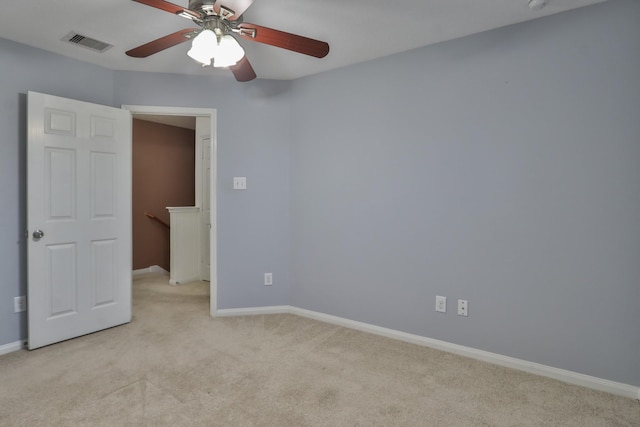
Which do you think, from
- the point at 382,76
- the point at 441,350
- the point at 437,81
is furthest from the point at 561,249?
the point at 382,76

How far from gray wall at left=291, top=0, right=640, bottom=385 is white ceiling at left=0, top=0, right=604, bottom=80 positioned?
174 mm

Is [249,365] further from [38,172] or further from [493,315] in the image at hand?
[38,172]

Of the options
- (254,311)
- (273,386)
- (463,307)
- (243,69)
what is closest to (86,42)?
(243,69)

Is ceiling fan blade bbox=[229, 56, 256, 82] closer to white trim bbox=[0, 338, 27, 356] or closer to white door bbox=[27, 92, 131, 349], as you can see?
white door bbox=[27, 92, 131, 349]

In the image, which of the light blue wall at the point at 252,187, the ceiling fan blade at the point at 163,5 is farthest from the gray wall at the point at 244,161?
the ceiling fan blade at the point at 163,5

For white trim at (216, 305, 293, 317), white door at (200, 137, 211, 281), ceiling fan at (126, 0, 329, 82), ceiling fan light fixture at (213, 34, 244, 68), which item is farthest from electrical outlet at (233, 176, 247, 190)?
white door at (200, 137, 211, 281)

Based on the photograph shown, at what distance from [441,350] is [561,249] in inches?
43.4

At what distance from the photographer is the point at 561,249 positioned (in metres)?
2.22

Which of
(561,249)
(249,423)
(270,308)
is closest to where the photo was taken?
(249,423)

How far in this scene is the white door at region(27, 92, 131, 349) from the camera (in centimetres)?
262

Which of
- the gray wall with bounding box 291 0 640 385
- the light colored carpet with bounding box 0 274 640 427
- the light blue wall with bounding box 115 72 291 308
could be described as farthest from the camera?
the light blue wall with bounding box 115 72 291 308

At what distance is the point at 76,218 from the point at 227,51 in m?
2.01

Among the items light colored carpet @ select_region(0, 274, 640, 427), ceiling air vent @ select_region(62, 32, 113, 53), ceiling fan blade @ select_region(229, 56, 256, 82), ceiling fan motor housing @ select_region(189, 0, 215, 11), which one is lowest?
light colored carpet @ select_region(0, 274, 640, 427)

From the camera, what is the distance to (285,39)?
190 cm
